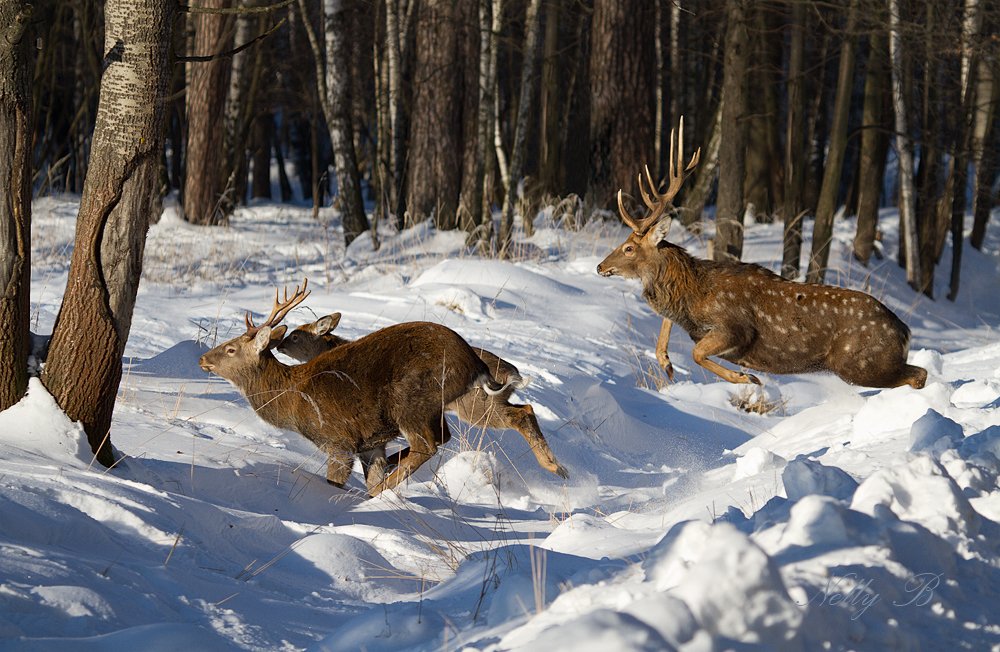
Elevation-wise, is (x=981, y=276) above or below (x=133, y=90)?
below

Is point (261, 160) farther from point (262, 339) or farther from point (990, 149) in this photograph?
point (262, 339)

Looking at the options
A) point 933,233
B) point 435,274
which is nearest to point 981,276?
point 933,233

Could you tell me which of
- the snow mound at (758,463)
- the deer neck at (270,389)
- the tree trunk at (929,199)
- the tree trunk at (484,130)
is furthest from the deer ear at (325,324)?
the tree trunk at (929,199)

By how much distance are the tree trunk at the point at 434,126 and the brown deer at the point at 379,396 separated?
1010cm

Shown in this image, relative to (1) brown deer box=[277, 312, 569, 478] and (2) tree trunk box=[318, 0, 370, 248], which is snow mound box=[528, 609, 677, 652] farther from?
(2) tree trunk box=[318, 0, 370, 248]

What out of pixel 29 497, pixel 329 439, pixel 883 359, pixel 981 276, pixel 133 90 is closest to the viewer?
pixel 29 497

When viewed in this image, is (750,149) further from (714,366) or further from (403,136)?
(714,366)

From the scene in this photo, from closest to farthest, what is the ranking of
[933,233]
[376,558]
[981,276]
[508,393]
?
[376,558] < [508,393] < [933,233] < [981,276]

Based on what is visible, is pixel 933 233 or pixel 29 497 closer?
pixel 29 497

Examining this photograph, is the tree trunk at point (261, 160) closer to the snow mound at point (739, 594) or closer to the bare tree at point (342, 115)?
the bare tree at point (342, 115)

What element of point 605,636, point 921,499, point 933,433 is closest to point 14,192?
point 605,636

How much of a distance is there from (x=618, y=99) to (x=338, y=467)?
34.6 ft

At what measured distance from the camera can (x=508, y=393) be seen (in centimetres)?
707

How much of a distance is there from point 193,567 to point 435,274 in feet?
24.4
